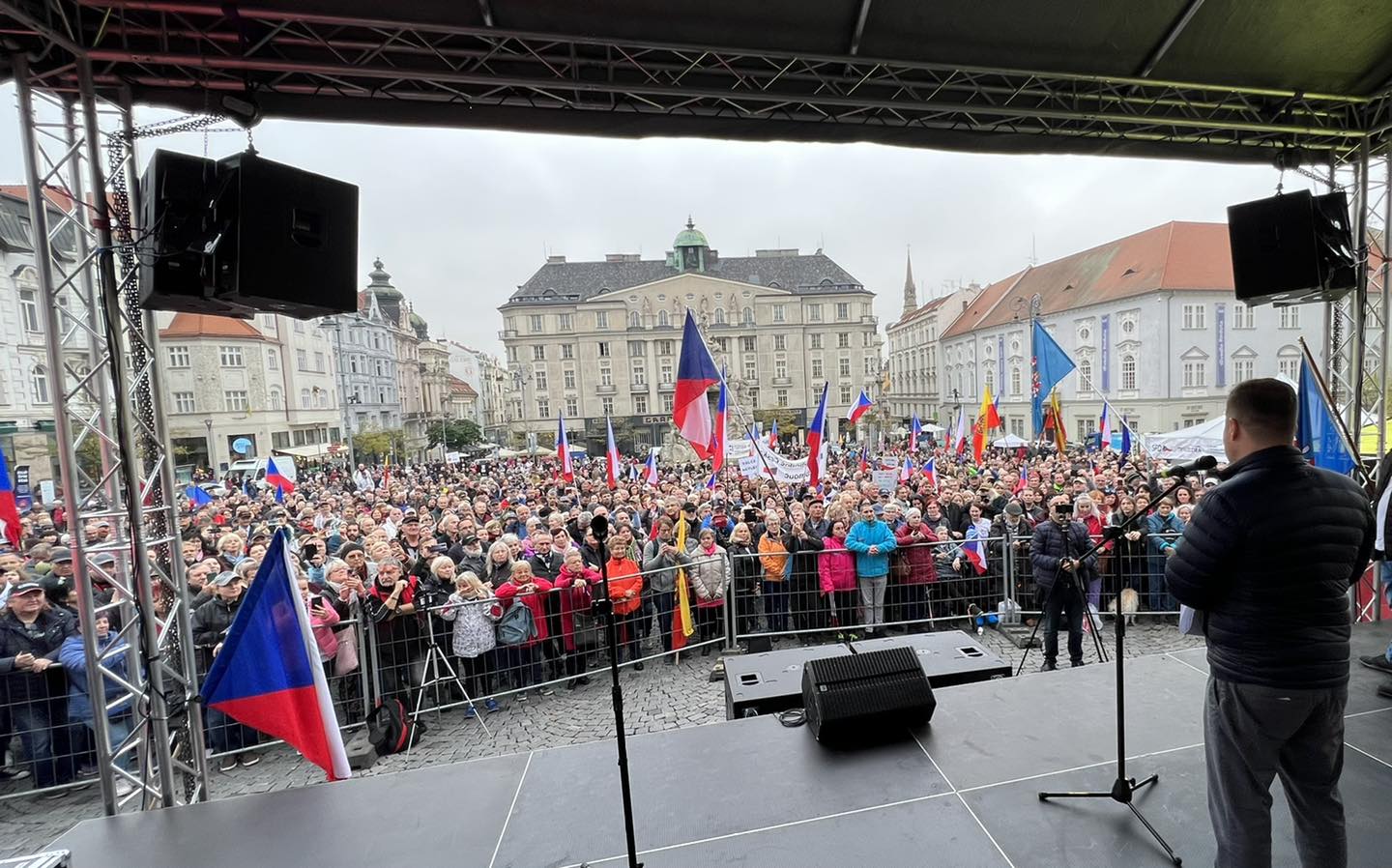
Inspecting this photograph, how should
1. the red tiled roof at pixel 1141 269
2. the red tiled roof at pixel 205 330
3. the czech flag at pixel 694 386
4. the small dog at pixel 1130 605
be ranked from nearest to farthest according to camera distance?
the small dog at pixel 1130 605
the czech flag at pixel 694 386
the red tiled roof at pixel 1141 269
the red tiled roof at pixel 205 330

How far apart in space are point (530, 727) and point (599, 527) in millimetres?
4166

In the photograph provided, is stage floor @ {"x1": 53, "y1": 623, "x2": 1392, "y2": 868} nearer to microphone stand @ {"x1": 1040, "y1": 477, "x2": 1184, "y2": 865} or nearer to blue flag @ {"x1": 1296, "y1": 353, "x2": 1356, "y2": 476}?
microphone stand @ {"x1": 1040, "y1": 477, "x2": 1184, "y2": 865}

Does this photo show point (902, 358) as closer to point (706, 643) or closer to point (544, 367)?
point (544, 367)

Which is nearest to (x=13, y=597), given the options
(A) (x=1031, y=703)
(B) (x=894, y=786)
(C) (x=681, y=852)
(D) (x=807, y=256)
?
(C) (x=681, y=852)

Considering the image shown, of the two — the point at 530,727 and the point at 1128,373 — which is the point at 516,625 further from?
the point at 1128,373

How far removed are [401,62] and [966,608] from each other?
780 cm

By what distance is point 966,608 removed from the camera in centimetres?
743

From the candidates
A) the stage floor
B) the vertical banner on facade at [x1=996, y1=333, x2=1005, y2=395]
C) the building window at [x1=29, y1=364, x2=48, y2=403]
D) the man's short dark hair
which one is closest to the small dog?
the stage floor

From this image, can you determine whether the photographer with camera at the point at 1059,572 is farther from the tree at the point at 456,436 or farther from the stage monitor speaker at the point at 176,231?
the tree at the point at 456,436

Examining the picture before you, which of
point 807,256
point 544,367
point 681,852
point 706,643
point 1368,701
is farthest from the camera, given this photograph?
point 807,256

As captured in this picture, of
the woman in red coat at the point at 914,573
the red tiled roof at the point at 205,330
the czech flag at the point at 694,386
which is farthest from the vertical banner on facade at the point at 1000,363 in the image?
the red tiled roof at the point at 205,330

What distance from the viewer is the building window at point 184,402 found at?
38562mm

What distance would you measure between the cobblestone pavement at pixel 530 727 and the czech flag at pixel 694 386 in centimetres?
352

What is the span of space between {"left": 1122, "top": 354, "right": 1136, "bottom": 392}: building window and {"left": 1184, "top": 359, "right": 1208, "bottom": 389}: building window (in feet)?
8.10
